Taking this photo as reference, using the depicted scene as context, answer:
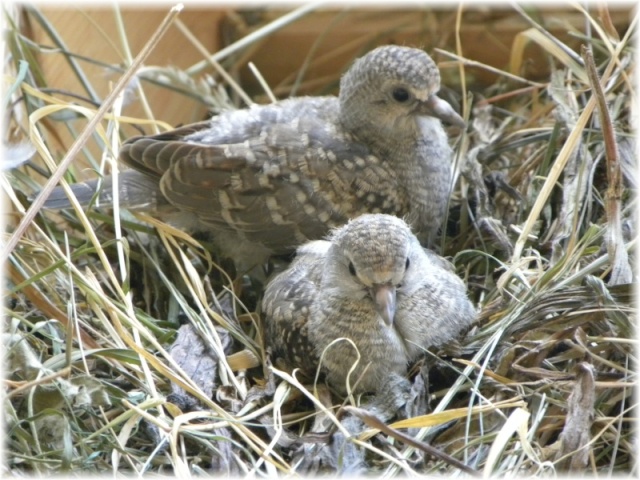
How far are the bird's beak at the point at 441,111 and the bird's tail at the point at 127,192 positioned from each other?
2.32 feet

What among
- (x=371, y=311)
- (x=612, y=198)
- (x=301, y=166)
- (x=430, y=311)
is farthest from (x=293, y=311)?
(x=612, y=198)

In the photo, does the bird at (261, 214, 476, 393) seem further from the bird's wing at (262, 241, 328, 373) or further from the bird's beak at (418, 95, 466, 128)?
the bird's beak at (418, 95, 466, 128)

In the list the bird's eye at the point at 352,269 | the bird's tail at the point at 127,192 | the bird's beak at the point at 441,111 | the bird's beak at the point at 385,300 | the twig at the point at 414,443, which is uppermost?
the bird's beak at the point at 441,111

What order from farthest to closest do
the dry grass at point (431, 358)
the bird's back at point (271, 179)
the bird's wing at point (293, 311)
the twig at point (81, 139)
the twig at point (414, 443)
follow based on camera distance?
the bird's back at point (271, 179)
the bird's wing at point (293, 311)
the twig at point (81, 139)
the dry grass at point (431, 358)
the twig at point (414, 443)

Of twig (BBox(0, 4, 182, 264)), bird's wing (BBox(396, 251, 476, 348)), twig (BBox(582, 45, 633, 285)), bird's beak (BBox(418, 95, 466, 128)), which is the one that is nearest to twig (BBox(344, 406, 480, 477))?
bird's wing (BBox(396, 251, 476, 348))

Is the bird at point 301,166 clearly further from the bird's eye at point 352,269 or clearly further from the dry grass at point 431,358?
the bird's eye at point 352,269

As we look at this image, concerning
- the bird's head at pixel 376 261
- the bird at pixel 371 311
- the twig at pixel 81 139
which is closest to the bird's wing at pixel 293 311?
the bird at pixel 371 311

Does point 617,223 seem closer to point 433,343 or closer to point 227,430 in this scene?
point 433,343

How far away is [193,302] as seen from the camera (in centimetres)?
240

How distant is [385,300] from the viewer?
196cm

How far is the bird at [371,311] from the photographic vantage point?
1.98 metres

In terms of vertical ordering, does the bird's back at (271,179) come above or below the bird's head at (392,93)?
below

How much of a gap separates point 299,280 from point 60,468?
713 mm

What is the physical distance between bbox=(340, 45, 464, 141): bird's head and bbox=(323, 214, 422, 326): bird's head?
1.59 ft
